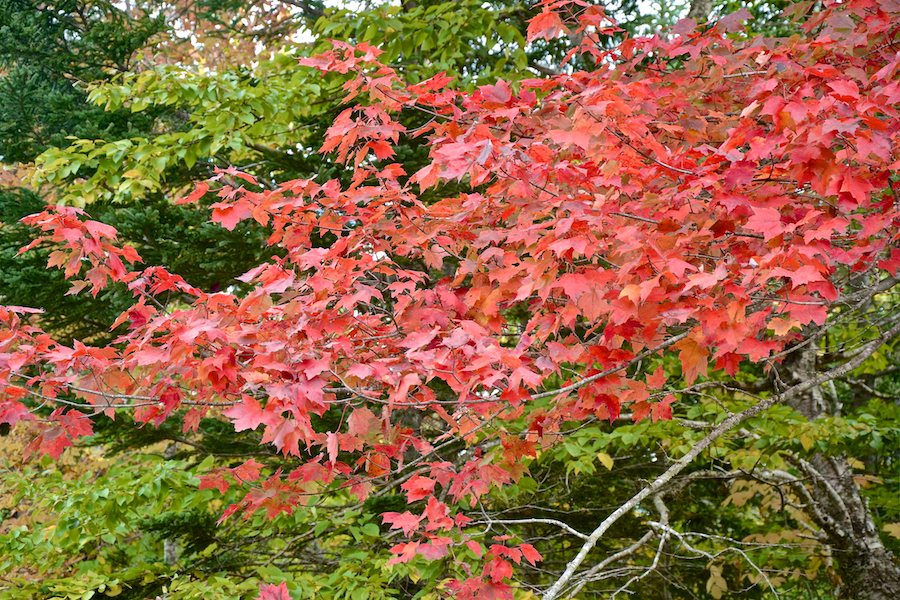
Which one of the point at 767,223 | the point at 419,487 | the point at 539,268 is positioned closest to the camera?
the point at 767,223

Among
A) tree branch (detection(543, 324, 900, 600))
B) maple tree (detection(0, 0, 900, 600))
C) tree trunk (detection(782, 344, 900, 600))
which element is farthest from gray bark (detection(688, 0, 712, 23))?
tree branch (detection(543, 324, 900, 600))

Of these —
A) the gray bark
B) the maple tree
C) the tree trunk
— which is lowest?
the tree trunk

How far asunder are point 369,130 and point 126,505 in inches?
108

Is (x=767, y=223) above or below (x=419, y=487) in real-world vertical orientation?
above

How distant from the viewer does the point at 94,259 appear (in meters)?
2.65

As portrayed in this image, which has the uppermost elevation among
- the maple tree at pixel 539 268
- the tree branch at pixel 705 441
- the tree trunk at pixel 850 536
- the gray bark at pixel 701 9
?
the gray bark at pixel 701 9

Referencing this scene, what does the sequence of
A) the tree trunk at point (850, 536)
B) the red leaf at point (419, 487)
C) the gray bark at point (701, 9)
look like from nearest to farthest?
the red leaf at point (419, 487) → the tree trunk at point (850, 536) → the gray bark at point (701, 9)

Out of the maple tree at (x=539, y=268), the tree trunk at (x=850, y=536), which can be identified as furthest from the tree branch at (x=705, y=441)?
the tree trunk at (x=850, y=536)

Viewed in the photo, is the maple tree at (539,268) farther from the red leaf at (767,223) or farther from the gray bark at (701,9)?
the gray bark at (701,9)

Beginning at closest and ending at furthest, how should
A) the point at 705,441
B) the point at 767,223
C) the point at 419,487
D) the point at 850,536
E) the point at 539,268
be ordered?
the point at 767,223
the point at 539,268
the point at 419,487
the point at 705,441
the point at 850,536

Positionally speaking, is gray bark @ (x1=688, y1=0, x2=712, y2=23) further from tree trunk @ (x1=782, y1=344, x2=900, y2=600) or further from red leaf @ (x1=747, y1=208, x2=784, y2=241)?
red leaf @ (x1=747, y1=208, x2=784, y2=241)

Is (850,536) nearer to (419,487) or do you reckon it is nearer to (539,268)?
(419,487)

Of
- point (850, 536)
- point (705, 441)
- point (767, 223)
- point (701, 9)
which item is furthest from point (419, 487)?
point (701, 9)

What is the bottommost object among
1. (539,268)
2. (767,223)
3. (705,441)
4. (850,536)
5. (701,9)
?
(850,536)
